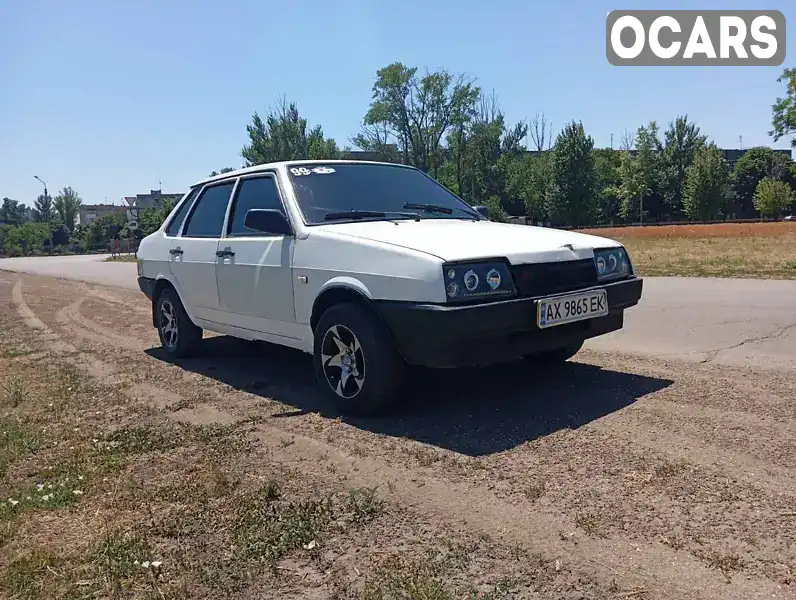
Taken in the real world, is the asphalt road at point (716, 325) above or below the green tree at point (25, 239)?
below

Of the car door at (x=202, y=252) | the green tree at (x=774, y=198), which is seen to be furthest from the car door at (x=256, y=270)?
the green tree at (x=774, y=198)

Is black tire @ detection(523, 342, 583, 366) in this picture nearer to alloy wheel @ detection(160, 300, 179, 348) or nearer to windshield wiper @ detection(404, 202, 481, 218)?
windshield wiper @ detection(404, 202, 481, 218)

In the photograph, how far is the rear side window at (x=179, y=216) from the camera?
258 inches

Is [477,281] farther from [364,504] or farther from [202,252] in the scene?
[202,252]

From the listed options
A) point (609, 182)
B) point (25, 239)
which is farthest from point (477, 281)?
point (25, 239)

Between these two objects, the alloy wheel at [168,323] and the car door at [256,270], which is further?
the alloy wheel at [168,323]

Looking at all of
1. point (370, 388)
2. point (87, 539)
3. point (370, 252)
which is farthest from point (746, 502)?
point (87, 539)

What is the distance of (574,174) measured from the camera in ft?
198

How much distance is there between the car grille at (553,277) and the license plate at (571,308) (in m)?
0.07

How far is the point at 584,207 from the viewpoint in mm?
61000

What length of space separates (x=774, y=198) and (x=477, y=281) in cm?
6171

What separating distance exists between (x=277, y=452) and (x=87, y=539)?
116 cm

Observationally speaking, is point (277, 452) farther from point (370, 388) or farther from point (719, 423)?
point (719, 423)

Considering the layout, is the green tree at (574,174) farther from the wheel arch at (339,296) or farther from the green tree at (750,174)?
the wheel arch at (339,296)
